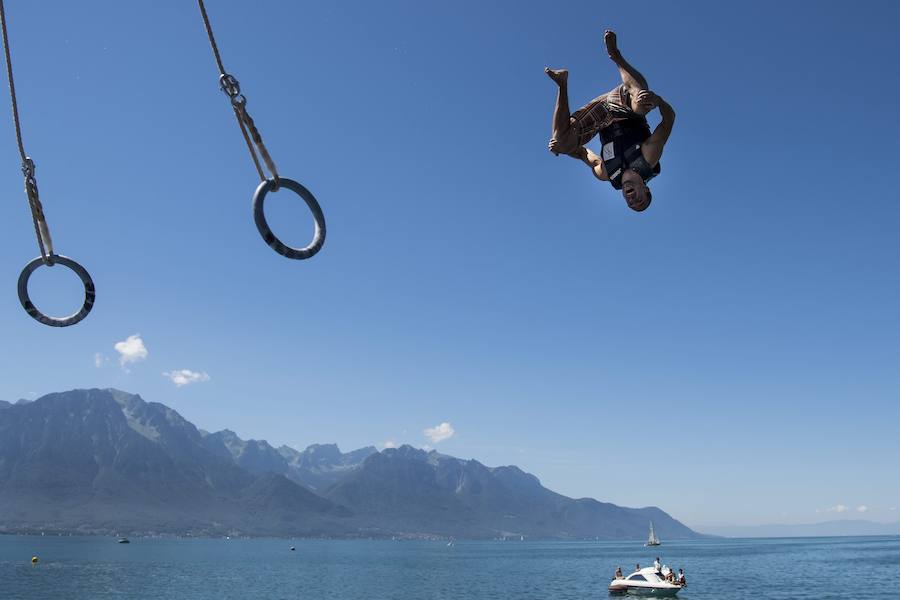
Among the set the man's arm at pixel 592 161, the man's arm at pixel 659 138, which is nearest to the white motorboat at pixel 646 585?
the man's arm at pixel 592 161

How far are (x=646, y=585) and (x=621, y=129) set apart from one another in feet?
354

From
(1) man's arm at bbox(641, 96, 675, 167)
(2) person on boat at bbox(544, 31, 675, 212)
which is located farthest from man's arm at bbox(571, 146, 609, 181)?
(1) man's arm at bbox(641, 96, 675, 167)

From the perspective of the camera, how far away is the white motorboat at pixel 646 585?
333 feet

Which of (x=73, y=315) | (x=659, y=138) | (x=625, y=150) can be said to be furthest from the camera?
(x=73, y=315)

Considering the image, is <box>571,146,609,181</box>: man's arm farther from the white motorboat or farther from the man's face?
the white motorboat

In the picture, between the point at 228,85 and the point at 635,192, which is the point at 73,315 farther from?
the point at 635,192

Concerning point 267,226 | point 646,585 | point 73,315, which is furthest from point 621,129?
point 646,585

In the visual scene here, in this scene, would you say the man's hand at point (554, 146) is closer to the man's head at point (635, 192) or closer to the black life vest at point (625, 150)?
the black life vest at point (625, 150)

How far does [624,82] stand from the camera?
808 centimetres

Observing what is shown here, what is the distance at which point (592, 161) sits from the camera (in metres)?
9.04

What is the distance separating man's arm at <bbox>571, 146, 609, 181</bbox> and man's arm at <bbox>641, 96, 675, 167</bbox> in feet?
2.20

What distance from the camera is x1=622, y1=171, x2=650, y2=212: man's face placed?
26.8 ft

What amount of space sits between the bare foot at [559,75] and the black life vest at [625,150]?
0.93m

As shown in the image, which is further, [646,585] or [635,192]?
[646,585]
